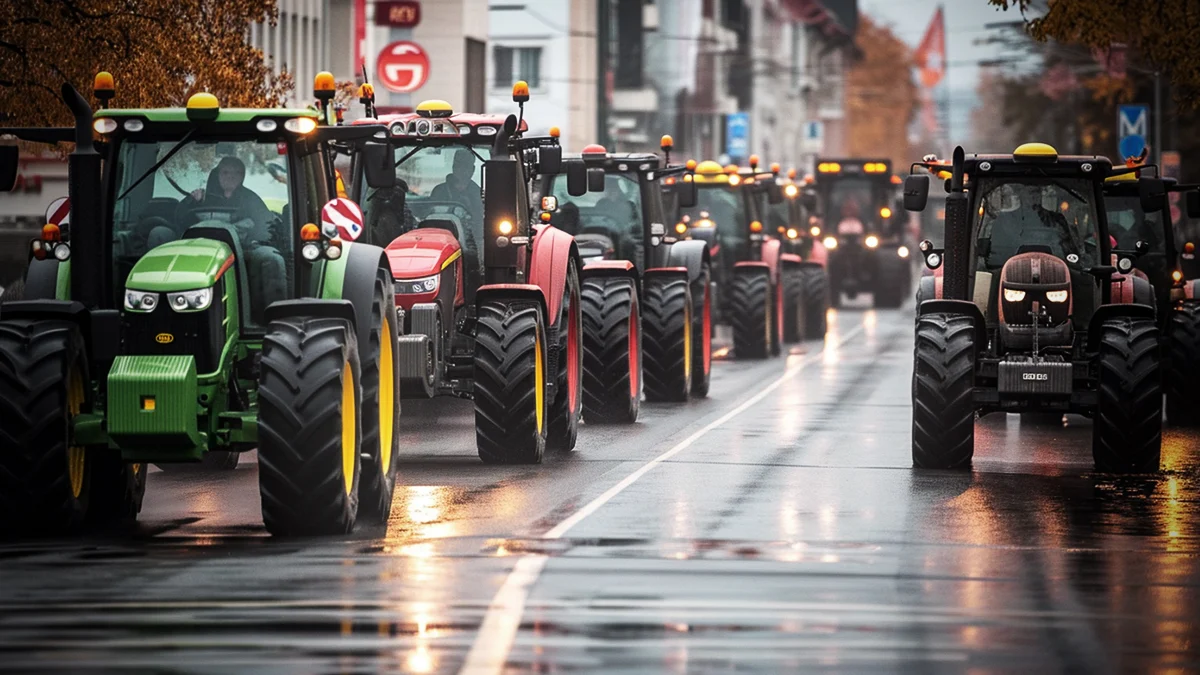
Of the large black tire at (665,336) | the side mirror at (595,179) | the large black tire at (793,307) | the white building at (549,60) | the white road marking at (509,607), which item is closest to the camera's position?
the white road marking at (509,607)

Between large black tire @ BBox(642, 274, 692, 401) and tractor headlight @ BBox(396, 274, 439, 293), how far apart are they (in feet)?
24.2

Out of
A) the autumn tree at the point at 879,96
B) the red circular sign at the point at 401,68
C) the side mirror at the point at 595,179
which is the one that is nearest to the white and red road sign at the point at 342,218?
the side mirror at the point at 595,179

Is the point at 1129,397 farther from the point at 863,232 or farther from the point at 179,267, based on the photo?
the point at 863,232

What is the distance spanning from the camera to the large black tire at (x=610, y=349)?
74.9 feet

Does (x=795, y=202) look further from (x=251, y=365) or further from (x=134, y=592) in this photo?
(x=134, y=592)

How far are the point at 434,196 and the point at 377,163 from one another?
356cm

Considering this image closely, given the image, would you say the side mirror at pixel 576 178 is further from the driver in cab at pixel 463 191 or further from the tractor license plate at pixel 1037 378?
the tractor license plate at pixel 1037 378

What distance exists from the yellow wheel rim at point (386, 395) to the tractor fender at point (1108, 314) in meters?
5.95

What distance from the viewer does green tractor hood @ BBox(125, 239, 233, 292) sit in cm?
1402

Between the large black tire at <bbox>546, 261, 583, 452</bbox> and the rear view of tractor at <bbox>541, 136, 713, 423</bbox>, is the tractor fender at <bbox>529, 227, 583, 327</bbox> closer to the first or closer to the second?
the large black tire at <bbox>546, 261, 583, 452</bbox>

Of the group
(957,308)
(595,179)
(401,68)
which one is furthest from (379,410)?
(401,68)

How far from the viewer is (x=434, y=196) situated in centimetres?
1936

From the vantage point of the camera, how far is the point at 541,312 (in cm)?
1916

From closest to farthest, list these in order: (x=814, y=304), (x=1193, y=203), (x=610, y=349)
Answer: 1. (x=610, y=349)
2. (x=1193, y=203)
3. (x=814, y=304)
